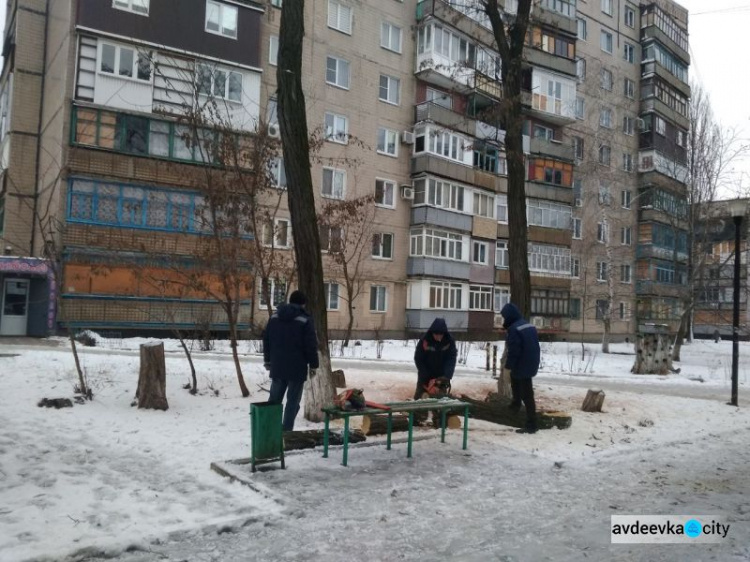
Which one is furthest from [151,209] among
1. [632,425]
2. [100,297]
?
[632,425]

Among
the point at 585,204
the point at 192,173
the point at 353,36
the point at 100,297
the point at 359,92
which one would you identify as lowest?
the point at 100,297

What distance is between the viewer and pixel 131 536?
4.44 metres

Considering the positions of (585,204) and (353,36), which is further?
(585,204)

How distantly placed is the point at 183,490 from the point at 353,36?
28908mm

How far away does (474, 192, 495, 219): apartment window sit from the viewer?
35406 mm

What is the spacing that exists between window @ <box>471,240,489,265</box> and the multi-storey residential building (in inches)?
4.5

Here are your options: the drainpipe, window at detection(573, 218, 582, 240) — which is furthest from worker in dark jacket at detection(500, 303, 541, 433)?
window at detection(573, 218, 582, 240)

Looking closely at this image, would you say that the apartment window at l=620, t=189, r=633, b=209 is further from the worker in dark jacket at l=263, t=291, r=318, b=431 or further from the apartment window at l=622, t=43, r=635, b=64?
the worker in dark jacket at l=263, t=291, r=318, b=431

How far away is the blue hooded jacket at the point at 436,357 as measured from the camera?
9875 millimetres

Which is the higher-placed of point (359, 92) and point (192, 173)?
point (359, 92)

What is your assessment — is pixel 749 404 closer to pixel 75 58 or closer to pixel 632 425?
pixel 632 425

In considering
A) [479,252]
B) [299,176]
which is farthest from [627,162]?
[299,176]

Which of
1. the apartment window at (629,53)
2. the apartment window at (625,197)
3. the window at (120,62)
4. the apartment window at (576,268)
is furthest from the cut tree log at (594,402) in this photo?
the apartment window at (629,53)

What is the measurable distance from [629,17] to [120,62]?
3751 centimetres
